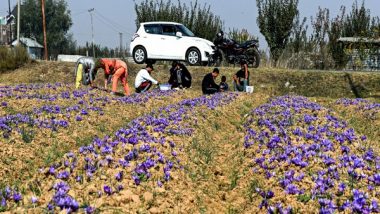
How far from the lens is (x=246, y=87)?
20953 mm

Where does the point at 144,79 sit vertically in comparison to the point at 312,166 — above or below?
above

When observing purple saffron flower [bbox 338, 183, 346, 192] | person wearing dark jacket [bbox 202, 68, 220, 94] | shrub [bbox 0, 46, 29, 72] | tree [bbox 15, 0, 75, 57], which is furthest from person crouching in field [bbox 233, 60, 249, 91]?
tree [bbox 15, 0, 75, 57]

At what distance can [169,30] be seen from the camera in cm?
2539

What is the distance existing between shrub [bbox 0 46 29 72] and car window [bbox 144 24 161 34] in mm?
8334

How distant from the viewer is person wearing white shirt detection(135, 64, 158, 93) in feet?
62.3

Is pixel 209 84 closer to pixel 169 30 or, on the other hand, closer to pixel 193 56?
pixel 193 56

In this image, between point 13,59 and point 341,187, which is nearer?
point 341,187

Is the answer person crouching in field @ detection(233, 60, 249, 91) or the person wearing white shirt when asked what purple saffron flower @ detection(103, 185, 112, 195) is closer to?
the person wearing white shirt

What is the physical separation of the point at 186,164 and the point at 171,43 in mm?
17788

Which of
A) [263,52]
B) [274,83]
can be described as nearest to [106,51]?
[263,52]

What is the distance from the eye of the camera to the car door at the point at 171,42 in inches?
989

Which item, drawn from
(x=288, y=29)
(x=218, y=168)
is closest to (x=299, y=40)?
(x=288, y=29)

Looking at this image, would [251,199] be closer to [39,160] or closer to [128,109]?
[39,160]

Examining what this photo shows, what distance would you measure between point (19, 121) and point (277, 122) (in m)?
5.73
